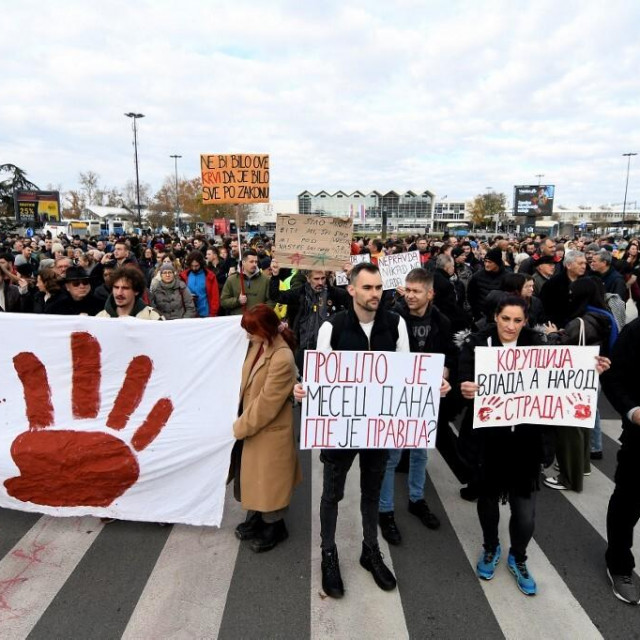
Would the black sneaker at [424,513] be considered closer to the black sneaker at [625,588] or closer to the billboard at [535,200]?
the black sneaker at [625,588]

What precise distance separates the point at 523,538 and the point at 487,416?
0.80 m

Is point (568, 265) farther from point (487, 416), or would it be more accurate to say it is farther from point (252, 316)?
point (252, 316)

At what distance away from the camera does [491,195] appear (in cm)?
9381

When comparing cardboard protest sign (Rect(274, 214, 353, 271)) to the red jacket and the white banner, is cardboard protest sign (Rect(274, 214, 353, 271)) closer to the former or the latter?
the red jacket

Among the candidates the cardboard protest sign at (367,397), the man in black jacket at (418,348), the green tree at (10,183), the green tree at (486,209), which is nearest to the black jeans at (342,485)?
the cardboard protest sign at (367,397)

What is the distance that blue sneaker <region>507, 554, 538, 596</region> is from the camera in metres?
2.86

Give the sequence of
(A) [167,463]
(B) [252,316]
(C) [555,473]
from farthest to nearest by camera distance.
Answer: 1. (C) [555,473]
2. (A) [167,463]
3. (B) [252,316]

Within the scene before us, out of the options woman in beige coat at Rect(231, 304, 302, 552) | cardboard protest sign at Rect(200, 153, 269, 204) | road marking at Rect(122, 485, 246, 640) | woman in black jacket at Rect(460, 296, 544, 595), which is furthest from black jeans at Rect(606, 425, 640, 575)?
cardboard protest sign at Rect(200, 153, 269, 204)

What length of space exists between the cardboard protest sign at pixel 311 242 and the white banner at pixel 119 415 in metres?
2.28

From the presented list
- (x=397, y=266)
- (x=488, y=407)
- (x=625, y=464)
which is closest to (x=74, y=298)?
(x=488, y=407)

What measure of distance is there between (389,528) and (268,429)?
1167 millimetres

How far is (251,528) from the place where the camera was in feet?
11.1

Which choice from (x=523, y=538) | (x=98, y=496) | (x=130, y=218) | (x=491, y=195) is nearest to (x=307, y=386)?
(x=523, y=538)

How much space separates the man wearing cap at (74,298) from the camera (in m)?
4.64
